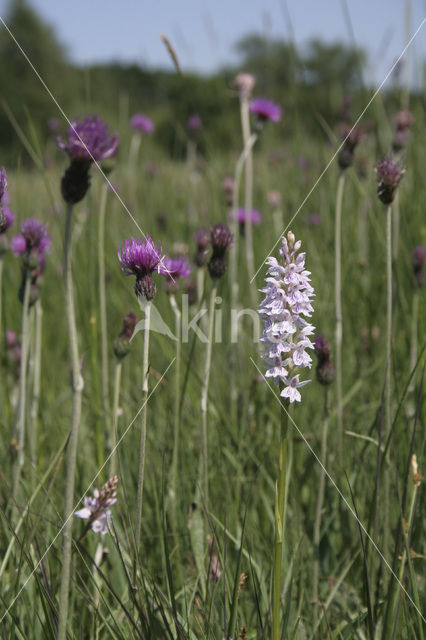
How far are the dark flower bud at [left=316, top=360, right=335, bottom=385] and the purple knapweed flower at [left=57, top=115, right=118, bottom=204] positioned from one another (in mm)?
630

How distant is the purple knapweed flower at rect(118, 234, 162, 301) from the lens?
0.90m

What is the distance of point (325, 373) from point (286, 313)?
1.80 ft

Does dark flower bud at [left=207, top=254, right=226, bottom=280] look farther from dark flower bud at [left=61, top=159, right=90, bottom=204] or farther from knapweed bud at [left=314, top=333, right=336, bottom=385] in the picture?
dark flower bud at [left=61, top=159, right=90, bottom=204]

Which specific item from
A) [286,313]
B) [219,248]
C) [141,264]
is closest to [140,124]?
[219,248]

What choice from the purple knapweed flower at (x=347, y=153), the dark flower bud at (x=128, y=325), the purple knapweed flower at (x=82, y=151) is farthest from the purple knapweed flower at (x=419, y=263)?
the purple knapweed flower at (x=82, y=151)

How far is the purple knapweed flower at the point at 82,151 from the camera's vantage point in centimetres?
91

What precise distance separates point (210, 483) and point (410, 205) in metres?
1.89

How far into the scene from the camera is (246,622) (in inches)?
43.3

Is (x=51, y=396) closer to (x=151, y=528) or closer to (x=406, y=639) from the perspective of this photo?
(x=151, y=528)

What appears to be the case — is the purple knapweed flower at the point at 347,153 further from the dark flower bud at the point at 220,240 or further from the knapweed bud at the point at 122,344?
the knapweed bud at the point at 122,344

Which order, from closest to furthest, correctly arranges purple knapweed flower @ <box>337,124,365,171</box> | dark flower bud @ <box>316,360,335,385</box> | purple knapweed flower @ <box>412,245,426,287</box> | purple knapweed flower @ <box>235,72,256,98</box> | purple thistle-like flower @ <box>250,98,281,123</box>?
dark flower bud @ <box>316,360,335,385</box>
purple knapweed flower @ <box>337,124,365,171</box>
purple knapweed flower @ <box>412,245,426,287</box>
purple knapweed flower @ <box>235,72,256,98</box>
purple thistle-like flower @ <box>250,98,281,123</box>

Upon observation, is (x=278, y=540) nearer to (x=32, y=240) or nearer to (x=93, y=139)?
(x=93, y=139)

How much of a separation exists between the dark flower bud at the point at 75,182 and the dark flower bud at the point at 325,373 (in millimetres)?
639

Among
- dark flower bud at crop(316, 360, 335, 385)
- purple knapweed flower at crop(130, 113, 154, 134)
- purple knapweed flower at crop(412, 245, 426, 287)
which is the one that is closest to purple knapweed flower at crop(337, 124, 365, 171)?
purple knapweed flower at crop(412, 245, 426, 287)
